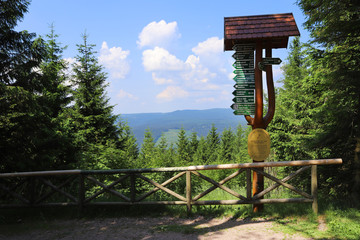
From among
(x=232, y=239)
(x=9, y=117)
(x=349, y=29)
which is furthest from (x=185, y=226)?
(x=349, y=29)

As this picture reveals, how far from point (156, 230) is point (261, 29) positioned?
17.3 feet

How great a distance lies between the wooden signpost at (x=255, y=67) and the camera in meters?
5.78

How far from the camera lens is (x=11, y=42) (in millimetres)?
7941

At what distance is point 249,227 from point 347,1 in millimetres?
6639

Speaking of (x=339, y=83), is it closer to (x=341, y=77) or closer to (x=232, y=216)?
(x=341, y=77)

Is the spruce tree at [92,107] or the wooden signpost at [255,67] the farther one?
the spruce tree at [92,107]

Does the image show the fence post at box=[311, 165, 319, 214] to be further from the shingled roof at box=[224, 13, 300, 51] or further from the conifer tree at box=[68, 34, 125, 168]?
the conifer tree at box=[68, 34, 125, 168]

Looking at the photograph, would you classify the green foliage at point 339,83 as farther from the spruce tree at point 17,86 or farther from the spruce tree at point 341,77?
the spruce tree at point 17,86

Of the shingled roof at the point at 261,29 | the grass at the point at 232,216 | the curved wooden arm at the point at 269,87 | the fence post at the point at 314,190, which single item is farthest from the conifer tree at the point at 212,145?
the shingled roof at the point at 261,29

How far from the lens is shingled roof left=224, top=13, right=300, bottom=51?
5703 mm

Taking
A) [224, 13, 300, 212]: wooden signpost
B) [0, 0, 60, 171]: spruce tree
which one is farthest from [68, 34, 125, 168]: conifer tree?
[224, 13, 300, 212]: wooden signpost

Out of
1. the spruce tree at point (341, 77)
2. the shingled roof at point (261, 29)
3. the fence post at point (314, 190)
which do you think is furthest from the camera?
the spruce tree at point (341, 77)

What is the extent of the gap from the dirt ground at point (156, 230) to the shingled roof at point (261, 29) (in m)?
4.30

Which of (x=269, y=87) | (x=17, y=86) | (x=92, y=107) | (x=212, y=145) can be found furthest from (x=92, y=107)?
(x=212, y=145)
